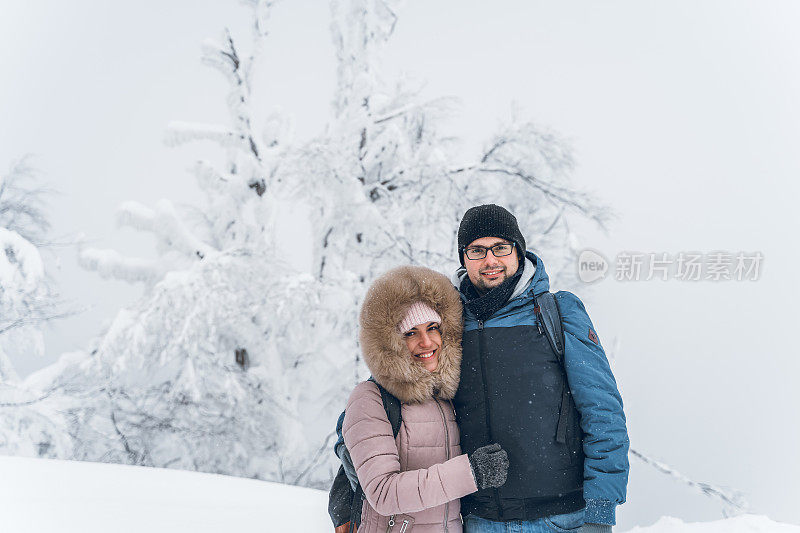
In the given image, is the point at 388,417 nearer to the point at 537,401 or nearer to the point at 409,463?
the point at 409,463

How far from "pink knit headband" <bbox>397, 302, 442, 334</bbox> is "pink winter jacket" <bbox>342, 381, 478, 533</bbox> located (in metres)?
0.24

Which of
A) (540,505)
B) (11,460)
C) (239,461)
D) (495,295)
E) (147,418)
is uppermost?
(495,295)

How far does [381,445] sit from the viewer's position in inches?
63.5

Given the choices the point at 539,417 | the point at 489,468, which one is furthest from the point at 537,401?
the point at 489,468

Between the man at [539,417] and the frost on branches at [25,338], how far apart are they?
7.53 meters

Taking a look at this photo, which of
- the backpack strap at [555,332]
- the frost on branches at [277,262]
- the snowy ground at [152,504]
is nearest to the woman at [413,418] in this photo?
the backpack strap at [555,332]

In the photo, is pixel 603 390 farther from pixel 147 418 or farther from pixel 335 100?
pixel 335 100

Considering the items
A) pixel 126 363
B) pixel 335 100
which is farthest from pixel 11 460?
pixel 335 100

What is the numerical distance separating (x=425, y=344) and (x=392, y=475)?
1.47 ft

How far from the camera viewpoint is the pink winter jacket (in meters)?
1.55

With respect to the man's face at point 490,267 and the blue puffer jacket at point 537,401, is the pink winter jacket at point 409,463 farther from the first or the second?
the man's face at point 490,267

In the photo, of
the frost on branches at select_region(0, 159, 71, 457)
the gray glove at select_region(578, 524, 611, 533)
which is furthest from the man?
the frost on branches at select_region(0, 159, 71, 457)

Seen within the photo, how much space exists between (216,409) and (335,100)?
562 cm
